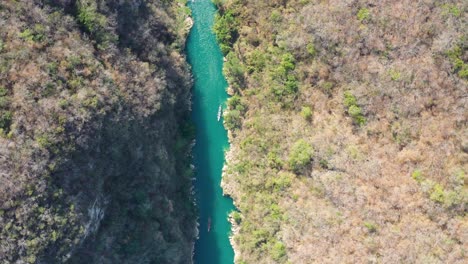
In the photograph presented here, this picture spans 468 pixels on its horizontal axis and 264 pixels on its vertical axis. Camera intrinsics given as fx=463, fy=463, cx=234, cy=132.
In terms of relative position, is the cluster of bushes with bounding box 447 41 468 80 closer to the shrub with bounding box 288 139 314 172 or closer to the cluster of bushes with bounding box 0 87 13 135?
the shrub with bounding box 288 139 314 172

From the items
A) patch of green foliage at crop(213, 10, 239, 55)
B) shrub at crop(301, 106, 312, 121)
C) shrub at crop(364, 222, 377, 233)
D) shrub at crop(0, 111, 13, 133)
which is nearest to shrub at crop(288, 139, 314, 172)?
shrub at crop(301, 106, 312, 121)

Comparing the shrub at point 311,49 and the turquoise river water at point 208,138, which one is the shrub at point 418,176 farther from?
the turquoise river water at point 208,138

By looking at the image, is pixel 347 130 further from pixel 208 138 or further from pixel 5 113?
pixel 5 113

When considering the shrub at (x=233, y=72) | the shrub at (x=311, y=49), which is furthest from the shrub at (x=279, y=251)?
the shrub at (x=311, y=49)

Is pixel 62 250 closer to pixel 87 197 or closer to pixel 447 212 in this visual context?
pixel 87 197

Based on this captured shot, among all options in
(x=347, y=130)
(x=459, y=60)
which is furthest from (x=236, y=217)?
(x=459, y=60)

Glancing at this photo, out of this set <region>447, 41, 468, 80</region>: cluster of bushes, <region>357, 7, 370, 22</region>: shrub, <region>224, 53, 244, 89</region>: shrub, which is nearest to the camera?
<region>447, 41, 468, 80</region>: cluster of bushes
